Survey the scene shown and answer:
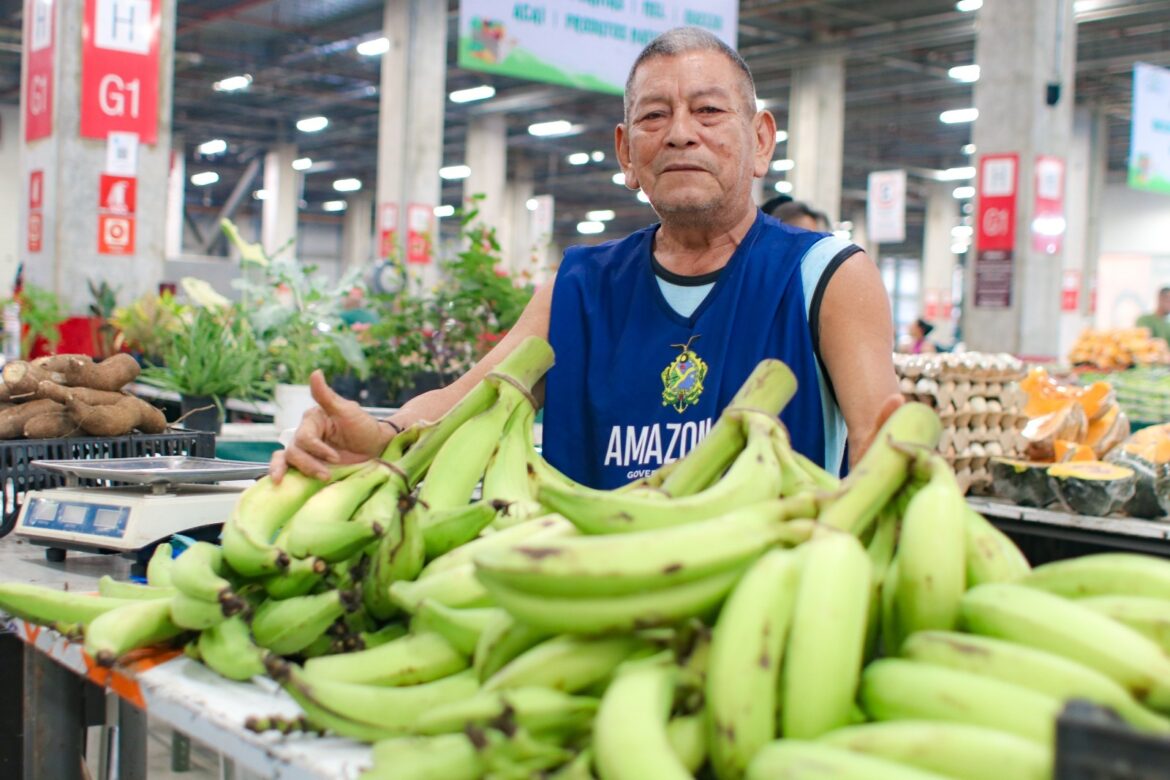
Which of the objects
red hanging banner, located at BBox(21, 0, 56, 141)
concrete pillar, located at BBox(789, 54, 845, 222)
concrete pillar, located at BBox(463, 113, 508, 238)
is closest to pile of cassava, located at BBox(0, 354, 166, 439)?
red hanging banner, located at BBox(21, 0, 56, 141)

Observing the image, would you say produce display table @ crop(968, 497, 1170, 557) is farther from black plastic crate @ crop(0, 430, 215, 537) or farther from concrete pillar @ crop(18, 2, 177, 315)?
concrete pillar @ crop(18, 2, 177, 315)

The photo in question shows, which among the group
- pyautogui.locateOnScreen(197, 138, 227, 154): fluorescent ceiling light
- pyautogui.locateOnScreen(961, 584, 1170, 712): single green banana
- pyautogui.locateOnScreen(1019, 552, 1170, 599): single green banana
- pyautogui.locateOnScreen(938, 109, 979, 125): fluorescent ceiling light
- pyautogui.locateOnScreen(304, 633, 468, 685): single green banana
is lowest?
pyautogui.locateOnScreen(304, 633, 468, 685): single green banana

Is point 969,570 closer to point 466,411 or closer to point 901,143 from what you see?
point 466,411

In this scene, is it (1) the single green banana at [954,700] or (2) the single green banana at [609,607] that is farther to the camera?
(2) the single green banana at [609,607]

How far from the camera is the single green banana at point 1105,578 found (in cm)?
98

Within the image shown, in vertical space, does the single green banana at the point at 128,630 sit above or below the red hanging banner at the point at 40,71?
below

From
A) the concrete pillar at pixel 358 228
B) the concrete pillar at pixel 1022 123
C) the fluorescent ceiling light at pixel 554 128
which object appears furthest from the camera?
the concrete pillar at pixel 358 228

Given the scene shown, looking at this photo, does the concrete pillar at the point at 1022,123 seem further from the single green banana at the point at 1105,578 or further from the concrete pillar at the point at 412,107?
the single green banana at the point at 1105,578

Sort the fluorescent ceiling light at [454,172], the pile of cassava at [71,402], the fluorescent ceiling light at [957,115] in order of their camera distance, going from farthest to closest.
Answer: the fluorescent ceiling light at [454,172]
the fluorescent ceiling light at [957,115]
the pile of cassava at [71,402]

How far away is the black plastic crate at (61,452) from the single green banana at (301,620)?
49.6 inches

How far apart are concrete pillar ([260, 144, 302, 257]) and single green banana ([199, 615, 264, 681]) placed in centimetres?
2209

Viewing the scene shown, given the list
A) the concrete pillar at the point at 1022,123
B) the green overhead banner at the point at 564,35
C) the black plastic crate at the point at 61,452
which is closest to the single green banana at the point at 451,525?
the black plastic crate at the point at 61,452

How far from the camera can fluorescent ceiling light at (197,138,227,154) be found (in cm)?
2375

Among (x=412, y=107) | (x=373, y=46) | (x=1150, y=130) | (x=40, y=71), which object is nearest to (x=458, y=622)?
(x=40, y=71)
